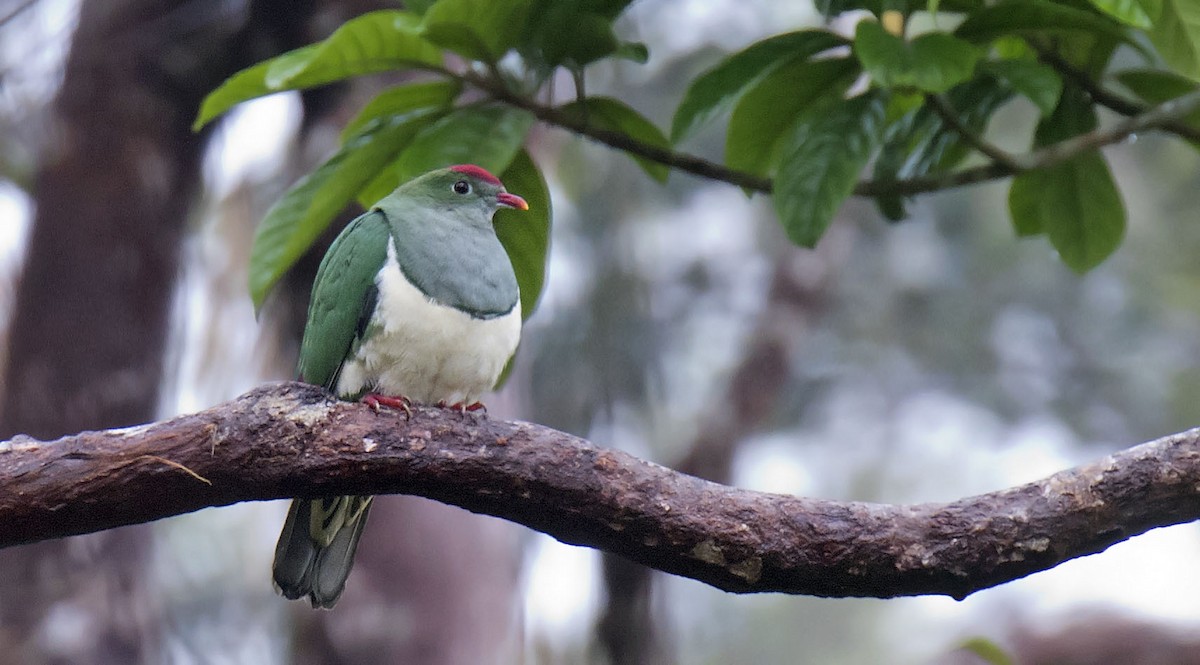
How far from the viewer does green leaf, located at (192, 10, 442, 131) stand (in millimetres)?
2424

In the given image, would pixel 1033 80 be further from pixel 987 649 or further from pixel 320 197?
pixel 320 197

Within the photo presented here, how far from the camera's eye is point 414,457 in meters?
2.04

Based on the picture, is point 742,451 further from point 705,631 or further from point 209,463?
point 705,631

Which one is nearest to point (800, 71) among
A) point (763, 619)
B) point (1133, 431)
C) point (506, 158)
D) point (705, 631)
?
point (506, 158)

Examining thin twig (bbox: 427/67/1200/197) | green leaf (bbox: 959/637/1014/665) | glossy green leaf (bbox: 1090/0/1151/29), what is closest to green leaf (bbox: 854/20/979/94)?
glossy green leaf (bbox: 1090/0/1151/29)

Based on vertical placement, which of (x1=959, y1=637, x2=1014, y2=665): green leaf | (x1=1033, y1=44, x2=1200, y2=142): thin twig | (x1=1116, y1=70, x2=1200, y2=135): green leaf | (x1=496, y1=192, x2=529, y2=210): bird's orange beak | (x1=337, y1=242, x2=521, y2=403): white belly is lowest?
(x1=337, y1=242, x2=521, y2=403): white belly

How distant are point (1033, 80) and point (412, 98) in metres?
1.36

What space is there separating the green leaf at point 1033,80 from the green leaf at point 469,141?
1046mm

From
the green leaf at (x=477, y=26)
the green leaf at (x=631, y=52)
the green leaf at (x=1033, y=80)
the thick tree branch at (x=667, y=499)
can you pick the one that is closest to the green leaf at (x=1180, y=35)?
the green leaf at (x=1033, y=80)

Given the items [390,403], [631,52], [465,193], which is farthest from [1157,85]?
[390,403]

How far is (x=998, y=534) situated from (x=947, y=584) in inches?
4.8

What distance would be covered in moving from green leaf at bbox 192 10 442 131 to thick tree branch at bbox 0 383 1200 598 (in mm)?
737

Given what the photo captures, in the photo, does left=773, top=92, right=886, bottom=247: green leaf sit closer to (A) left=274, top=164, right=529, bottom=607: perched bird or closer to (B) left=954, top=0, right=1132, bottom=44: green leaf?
(B) left=954, top=0, right=1132, bottom=44: green leaf

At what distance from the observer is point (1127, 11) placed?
2104 millimetres
